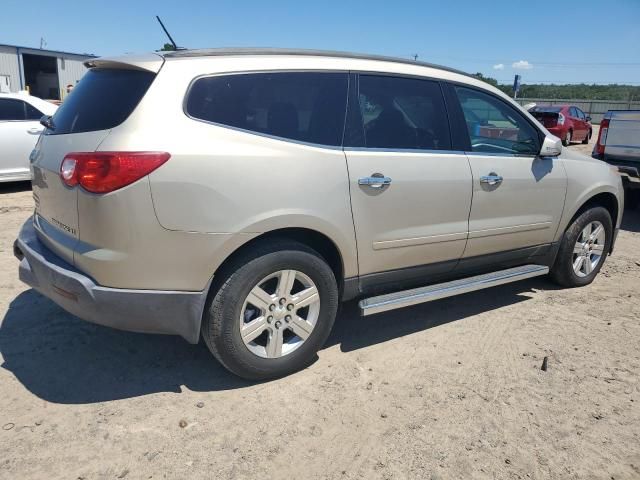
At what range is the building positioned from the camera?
103 feet

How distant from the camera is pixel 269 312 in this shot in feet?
10.1

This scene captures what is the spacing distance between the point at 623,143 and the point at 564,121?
1258 cm

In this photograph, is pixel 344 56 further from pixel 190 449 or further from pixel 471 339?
pixel 190 449

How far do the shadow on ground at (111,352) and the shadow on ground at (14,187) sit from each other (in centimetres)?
522

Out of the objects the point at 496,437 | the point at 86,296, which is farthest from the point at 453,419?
the point at 86,296

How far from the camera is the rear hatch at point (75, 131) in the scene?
2758 millimetres

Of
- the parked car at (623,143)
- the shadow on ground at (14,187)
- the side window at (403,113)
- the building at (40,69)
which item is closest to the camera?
the side window at (403,113)

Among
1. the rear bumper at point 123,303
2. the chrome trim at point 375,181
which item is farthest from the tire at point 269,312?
the chrome trim at point 375,181

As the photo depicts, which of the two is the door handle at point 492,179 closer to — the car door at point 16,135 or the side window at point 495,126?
the side window at point 495,126

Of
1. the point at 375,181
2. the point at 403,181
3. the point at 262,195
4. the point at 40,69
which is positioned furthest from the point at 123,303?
the point at 40,69

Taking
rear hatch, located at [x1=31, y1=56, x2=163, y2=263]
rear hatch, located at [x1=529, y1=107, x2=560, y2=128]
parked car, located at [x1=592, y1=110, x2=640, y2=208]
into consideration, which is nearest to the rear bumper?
rear hatch, located at [x1=31, y1=56, x2=163, y2=263]

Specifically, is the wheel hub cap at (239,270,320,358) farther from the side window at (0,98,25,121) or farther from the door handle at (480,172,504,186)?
the side window at (0,98,25,121)

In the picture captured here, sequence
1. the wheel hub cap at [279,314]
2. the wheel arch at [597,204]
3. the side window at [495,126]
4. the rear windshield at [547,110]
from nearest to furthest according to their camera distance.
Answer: the wheel hub cap at [279,314] < the side window at [495,126] < the wheel arch at [597,204] < the rear windshield at [547,110]

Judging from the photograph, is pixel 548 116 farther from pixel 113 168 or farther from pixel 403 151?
pixel 113 168
